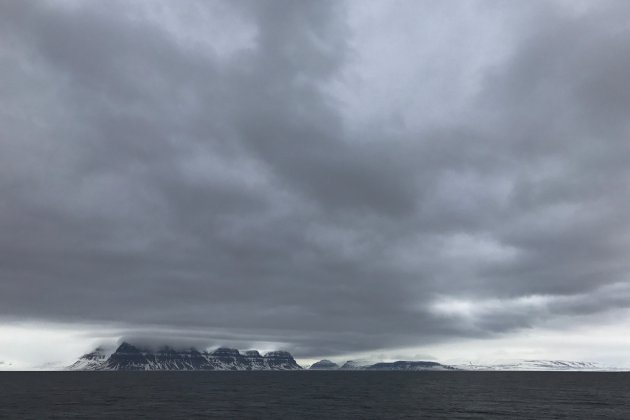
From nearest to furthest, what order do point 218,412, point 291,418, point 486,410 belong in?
point 291,418, point 218,412, point 486,410

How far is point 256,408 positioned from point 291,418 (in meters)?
29.6

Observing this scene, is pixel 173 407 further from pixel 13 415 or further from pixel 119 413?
pixel 13 415

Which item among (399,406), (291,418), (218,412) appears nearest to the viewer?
(291,418)

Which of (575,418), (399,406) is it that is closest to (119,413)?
(399,406)

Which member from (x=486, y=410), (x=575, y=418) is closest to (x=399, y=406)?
(x=486, y=410)

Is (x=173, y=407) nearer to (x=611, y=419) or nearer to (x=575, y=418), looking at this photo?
(x=575, y=418)

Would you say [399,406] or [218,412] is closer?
[218,412]

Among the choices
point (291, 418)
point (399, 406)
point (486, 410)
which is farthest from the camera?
point (399, 406)

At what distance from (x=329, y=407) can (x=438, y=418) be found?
143ft

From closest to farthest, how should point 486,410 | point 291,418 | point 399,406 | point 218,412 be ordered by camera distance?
point 291,418 < point 218,412 < point 486,410 < point 399,406

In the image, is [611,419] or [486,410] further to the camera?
[486,410]

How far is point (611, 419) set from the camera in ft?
444

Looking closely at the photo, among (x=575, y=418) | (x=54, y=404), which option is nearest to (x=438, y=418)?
(x=575, y=418)

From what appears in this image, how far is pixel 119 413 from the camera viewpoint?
138 m
